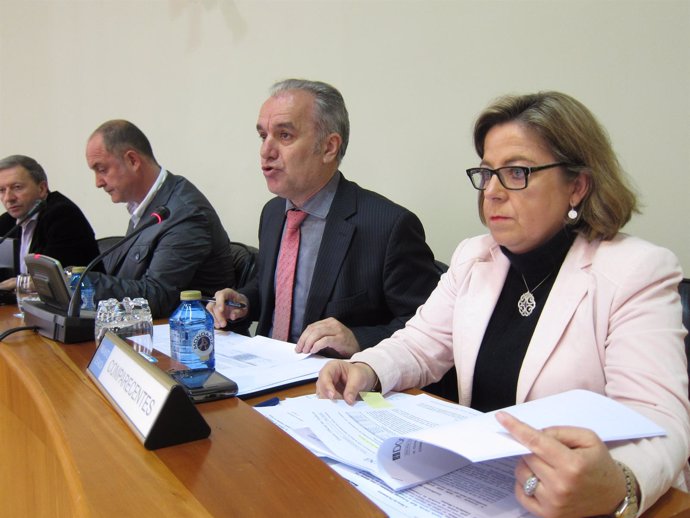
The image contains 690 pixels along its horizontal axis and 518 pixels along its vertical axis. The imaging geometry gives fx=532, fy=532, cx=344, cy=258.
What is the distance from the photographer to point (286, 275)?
179 centimetres

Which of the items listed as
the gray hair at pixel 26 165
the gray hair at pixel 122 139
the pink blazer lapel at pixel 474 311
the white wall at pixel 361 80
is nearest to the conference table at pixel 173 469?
the pink blazer lapel at pixel 474 311

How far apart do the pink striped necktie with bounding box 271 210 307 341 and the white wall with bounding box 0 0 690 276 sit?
0.73 meters

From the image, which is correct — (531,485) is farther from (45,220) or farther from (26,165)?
(26,165)

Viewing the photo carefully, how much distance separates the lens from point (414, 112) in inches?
91.1

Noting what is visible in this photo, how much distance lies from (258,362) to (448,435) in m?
0.65

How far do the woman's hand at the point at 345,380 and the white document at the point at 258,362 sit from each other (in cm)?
8

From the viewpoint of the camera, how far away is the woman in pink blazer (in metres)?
0.89

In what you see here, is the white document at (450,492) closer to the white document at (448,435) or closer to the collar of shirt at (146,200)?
the white document at (448,435)

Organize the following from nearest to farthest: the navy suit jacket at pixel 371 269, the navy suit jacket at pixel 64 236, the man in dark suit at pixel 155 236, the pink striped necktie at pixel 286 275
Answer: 1. the navy suit jacket at pixel 371 269
2. the pink striped necktie at pixel 286 275
3. the man in dark suit at pixel 155 236
4. the navy suit jacket at pixel 64 236

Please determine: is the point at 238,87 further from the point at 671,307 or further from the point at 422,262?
the point at 671,307

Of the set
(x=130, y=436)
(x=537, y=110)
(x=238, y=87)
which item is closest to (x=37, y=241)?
(x=238, y=87)

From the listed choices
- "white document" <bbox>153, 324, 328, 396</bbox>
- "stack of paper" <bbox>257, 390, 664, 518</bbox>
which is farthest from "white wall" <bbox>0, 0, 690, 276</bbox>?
"stack of paper" <bbox>257, 390, 664, 518</bbox>

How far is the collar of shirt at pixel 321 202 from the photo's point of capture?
181 cm

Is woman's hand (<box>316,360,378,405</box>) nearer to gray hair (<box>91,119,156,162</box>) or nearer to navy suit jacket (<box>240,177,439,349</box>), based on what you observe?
navy suit jacket (<box>240,177,439,349</box>)
